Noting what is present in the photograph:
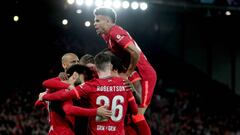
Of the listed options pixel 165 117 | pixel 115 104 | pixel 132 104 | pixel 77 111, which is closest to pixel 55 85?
pixel 77 111

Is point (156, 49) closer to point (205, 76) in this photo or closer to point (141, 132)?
point (205, 76)

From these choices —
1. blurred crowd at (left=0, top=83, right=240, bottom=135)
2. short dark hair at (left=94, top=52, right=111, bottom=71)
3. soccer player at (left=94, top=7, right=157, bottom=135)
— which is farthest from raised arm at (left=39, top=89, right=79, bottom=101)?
blurred crowd at (left=0, top=83, right=240, bottom=135)

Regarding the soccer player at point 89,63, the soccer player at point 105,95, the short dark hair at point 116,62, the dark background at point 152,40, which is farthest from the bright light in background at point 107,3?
the soccer player at point 105,95

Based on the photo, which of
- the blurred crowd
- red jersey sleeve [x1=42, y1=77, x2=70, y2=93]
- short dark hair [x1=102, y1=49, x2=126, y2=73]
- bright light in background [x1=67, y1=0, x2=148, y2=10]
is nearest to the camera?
short dark hair [x1=102, y1=49, x2=126, y2=73]

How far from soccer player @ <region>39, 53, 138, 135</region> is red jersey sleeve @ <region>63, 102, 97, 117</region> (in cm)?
10

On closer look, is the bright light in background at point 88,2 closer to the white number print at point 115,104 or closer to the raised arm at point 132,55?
the raised arm at point 132,55

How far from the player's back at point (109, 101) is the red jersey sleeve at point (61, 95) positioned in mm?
191

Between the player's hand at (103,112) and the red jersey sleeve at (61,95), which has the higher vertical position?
the red jersey sleeve at (61,95)

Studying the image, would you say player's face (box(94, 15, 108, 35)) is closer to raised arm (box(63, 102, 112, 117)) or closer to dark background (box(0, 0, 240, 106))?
raised arm (box(63, 102, 112, 117))

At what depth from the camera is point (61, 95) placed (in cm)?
569

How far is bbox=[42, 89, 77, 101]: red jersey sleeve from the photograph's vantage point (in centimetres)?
561

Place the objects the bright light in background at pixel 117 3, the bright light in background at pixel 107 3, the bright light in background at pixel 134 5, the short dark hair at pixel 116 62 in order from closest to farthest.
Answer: the short dark hair at pixel 116 62 < the bright light in background at pixel 107 3 < the bright light in background at pixel 117 3 < the bright light in background at pixel 134 5

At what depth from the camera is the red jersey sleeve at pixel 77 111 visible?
5527mm

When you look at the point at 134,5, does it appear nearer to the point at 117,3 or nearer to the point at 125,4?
the point at 125,4
